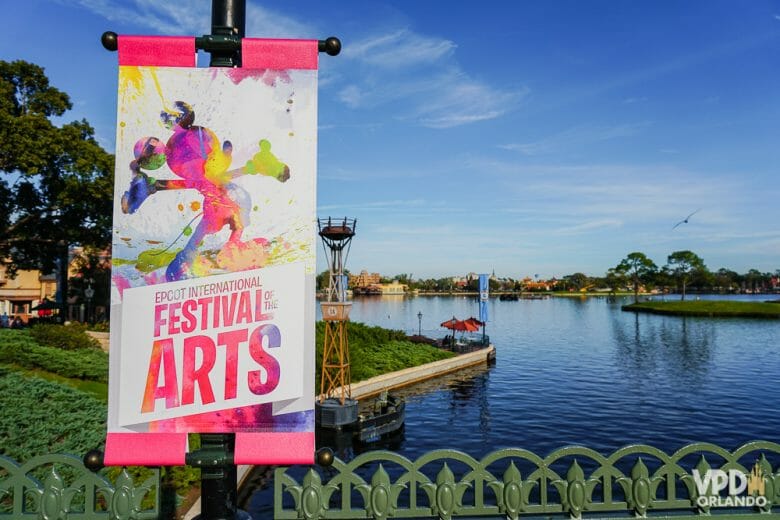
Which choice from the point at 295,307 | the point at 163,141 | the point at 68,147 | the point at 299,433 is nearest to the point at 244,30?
the point at 163,141

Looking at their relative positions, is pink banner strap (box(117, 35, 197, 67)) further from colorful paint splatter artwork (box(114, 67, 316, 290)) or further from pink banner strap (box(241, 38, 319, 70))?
pink banner strap (box(241, 38, 319, 70))

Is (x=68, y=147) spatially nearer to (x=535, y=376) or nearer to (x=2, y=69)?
(x=2, y=69)

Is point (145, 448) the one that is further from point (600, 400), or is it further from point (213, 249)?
point (600, 400)


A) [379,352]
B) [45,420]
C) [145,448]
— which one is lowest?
[379,352]

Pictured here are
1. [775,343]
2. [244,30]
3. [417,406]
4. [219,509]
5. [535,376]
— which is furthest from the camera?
[775,343]

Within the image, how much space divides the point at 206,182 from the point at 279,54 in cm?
115

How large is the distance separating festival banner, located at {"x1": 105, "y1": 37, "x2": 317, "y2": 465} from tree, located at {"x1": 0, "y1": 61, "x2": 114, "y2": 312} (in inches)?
1282

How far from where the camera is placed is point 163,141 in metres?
3.65

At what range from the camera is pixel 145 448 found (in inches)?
137

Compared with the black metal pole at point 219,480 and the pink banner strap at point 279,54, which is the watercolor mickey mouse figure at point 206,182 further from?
the black metal pole at point 219,480

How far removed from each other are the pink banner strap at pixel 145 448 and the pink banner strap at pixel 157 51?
9.21ft

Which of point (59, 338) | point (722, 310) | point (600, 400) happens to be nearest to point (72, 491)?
point (59, 338)

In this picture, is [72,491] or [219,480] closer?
[219,480]

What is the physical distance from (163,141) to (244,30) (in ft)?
3.71
